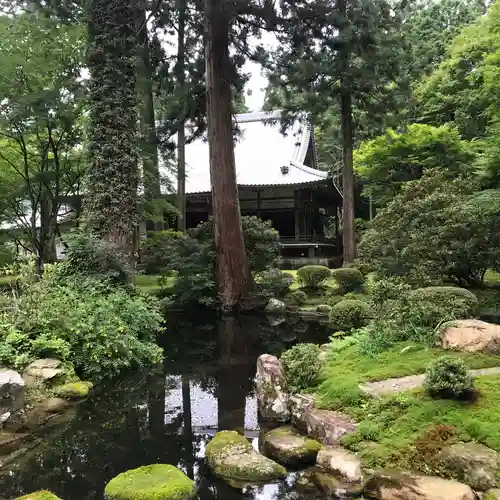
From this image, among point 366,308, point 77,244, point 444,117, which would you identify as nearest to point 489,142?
point 366,308

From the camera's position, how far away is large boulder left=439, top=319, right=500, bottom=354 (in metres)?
5.43

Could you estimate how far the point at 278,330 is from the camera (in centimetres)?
1114

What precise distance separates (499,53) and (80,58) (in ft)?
35.1

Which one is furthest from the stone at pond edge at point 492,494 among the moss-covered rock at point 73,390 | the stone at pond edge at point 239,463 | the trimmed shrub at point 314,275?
the trimmed shrub at point 314,275

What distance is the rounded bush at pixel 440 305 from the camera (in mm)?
6270

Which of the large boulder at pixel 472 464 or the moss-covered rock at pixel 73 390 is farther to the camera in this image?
the moss-covered rock at pixel 73 390

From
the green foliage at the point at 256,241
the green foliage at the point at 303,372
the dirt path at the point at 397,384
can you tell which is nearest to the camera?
the dirt path at the point at 397,384

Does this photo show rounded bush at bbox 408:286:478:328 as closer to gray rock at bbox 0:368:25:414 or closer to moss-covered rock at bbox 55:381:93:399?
moss-covered rock at bbox 55:381:93:399

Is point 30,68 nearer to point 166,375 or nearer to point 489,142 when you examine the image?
point 166,375

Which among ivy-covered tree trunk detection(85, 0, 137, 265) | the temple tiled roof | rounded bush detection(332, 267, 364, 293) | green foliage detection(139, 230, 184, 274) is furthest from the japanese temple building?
ivy-covered tree trunk detection(85, 0, 137, 265)

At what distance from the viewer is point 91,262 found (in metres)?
8.84

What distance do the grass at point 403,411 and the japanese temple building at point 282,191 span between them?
52.2ft

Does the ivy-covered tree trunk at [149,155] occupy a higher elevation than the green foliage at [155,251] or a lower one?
higher

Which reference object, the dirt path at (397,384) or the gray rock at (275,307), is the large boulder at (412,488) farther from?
the gray rock at (275,307)
